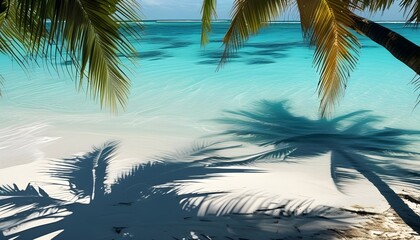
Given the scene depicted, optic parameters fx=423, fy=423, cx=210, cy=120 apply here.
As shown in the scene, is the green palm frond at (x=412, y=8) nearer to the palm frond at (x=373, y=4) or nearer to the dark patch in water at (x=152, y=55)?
the palm frond at (x=373, y=4)

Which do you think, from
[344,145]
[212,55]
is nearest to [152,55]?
[212,55]

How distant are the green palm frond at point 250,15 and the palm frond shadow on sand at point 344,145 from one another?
72.5 inches

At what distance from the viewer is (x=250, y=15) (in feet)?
9.04

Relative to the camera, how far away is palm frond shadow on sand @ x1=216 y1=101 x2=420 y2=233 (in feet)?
14.1

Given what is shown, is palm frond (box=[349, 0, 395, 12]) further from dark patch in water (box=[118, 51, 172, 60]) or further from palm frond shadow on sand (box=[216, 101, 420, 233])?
dark patch in water (box=[118, 51, 172, 60])

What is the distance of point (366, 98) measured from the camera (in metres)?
10.0

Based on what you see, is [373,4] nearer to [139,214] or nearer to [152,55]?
[139,214]

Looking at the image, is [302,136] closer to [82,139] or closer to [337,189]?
[337,189]

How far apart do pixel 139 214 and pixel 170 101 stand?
241 inches

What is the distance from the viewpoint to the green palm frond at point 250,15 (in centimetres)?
267

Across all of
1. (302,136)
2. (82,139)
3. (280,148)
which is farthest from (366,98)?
(82,139)

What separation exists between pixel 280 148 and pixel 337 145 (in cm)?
78

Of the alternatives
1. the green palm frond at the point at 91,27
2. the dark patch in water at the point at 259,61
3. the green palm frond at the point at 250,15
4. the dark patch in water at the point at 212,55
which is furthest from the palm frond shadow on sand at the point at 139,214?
the dark patch in water at the point at 212,55

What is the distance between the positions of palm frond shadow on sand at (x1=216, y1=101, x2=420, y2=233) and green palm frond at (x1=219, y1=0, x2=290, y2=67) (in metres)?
1.84
